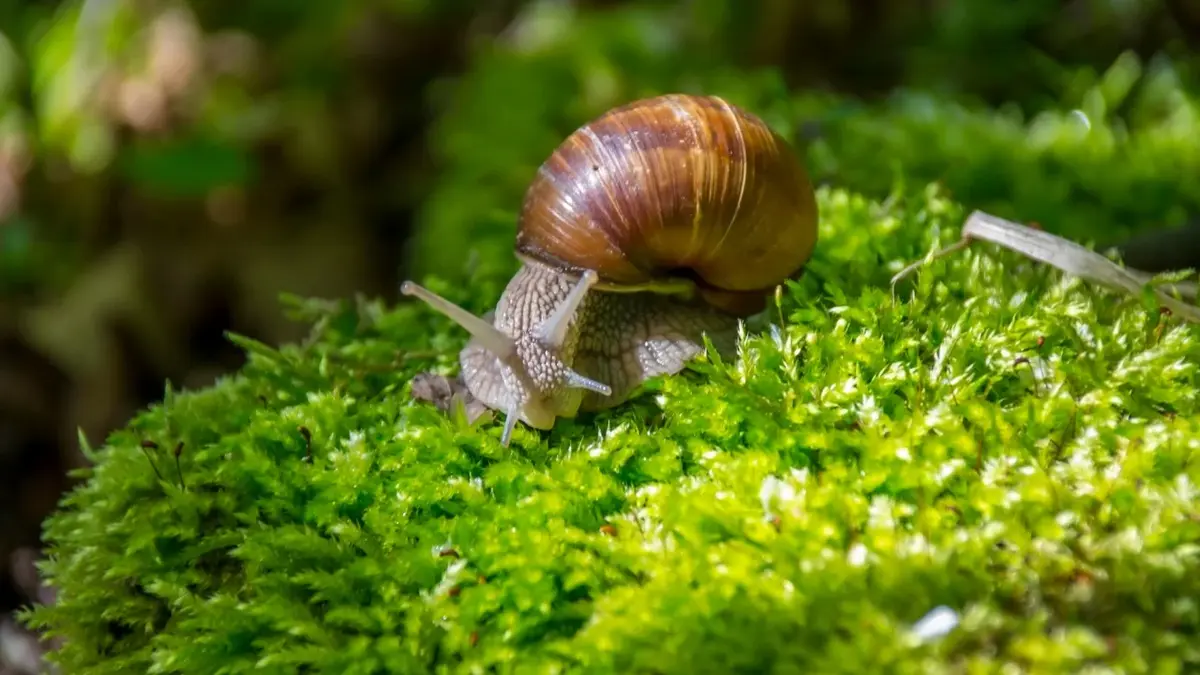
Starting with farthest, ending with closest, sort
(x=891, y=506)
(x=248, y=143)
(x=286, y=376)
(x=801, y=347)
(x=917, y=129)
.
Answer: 1. (x=248, y=143)
2. (x=917, y=129)
3. (x=286, y=376)
4. (x=801, y=347)
5. (x=891, y=506)

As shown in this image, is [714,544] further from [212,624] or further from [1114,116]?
[1114,116]

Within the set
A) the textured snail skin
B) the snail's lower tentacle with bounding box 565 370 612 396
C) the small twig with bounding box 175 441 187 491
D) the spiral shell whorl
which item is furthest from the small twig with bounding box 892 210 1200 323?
the small twig with bounding box 175 441 187 491

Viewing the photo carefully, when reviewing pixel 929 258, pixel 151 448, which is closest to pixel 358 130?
pixel 151 448

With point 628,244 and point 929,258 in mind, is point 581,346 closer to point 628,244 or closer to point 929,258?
point 628,244

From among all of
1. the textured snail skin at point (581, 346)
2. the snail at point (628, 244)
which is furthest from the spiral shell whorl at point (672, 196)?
the textured snail skin at point (581, 346)

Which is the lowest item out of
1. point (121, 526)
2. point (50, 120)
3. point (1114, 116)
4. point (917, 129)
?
point (1114, 116)

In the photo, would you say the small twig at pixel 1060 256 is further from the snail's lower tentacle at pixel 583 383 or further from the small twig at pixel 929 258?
the snail's lower tentacle at pixel 583 383

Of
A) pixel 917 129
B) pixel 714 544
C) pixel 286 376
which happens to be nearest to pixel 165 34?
pixel 286 376
